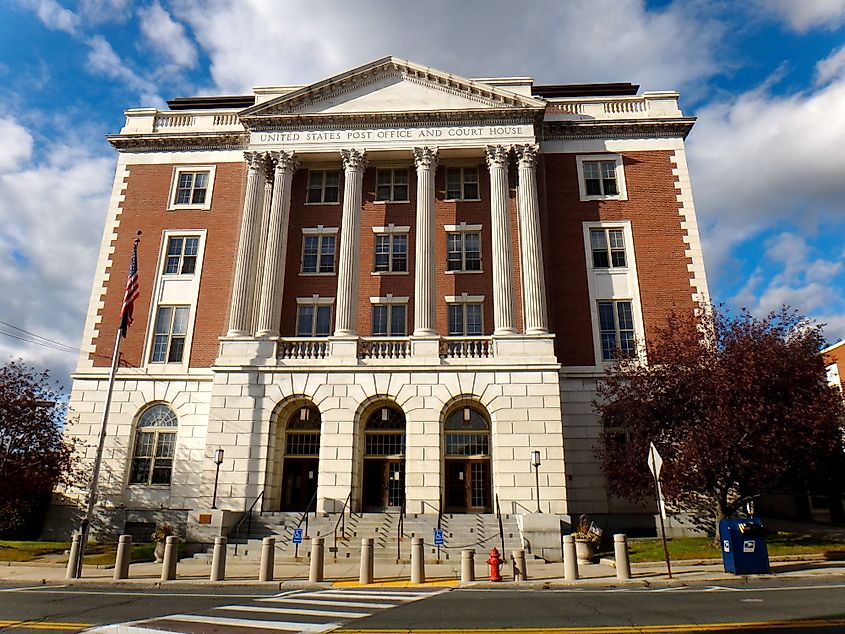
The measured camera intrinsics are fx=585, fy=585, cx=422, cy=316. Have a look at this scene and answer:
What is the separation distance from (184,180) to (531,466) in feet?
78.8

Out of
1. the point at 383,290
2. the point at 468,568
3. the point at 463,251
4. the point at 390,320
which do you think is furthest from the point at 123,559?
the point at 463,251

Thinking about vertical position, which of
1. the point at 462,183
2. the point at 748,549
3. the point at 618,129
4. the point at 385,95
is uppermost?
the point at 385,95

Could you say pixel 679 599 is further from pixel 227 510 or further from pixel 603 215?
pixel 603 215

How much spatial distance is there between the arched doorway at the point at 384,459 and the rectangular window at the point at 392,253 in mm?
7511

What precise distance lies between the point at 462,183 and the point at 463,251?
398cm

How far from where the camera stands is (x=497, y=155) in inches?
1153

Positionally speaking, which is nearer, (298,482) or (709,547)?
(709,547)

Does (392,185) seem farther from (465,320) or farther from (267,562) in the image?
(267,562)

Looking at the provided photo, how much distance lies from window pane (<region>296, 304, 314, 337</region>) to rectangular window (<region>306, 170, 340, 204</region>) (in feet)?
19.8

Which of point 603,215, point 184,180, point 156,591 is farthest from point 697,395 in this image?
point 184,180

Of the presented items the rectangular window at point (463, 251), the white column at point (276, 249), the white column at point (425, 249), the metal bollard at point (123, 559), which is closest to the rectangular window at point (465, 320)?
the rectangular window at point (463, 251)

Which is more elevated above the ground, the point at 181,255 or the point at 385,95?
the point at 385,95

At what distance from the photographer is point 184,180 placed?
32.6 meters

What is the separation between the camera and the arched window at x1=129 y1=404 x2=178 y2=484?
27469 mm
